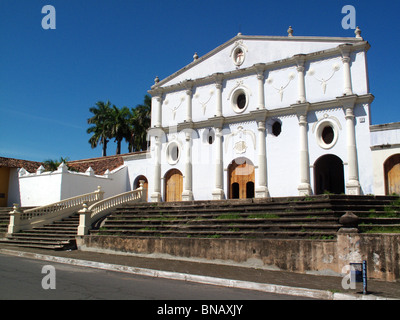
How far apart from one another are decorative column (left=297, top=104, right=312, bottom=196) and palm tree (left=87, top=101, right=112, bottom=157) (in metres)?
25.0

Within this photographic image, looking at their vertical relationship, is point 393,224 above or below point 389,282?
above

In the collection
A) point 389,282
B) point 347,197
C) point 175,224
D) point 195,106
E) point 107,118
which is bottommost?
point 389,282

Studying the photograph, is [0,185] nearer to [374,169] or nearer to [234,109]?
[234,109]

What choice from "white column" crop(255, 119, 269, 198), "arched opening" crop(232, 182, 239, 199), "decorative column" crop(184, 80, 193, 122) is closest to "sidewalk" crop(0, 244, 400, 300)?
"white column" crop(255, 119, 269, 198)

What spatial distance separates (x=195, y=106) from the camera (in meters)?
24.7

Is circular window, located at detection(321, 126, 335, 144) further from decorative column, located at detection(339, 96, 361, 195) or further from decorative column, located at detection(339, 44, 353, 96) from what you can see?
decorative column, located at detection(339, 44, 353, 96)

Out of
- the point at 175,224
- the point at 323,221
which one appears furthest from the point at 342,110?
the point at 175,224

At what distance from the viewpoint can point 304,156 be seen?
19.9 m

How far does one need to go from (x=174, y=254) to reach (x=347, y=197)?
7.00 meters

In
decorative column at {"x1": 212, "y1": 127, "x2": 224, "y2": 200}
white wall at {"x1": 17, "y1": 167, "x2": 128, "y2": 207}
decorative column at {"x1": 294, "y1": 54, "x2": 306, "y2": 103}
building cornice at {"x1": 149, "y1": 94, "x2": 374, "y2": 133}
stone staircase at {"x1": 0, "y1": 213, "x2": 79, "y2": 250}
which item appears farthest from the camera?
white wall at {"x1": 17, "y1": 167, "x2": 128, "y2": 207}

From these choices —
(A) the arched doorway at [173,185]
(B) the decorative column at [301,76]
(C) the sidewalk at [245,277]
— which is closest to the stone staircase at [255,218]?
(C) the sidewalk at [245,277]

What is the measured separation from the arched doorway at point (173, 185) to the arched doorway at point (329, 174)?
8.63 m

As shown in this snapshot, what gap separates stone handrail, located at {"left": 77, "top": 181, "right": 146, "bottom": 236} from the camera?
17875mm
